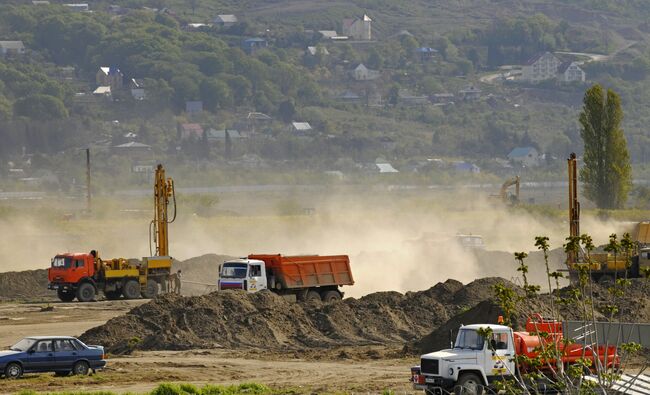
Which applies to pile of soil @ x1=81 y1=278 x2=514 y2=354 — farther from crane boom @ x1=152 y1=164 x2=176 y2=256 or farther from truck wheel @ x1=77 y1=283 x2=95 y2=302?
crane boom @ x1=152 y1=164 x2=176 y2=256

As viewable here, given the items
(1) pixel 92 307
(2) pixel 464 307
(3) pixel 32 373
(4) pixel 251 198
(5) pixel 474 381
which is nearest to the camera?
(5) pixel 474 381

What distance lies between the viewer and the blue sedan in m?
37.8

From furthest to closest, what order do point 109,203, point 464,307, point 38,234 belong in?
point 109,203
point 38,234
point 464,307

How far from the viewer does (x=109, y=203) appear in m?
134

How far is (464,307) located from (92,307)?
18.3 metres

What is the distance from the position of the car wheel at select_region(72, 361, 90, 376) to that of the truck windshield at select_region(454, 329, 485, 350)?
1083cm

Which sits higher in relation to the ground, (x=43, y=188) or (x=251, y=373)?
(x=43, y=188)

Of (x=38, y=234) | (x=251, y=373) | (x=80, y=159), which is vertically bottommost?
(x=251, y=373)

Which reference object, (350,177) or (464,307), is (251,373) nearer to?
(464,307)

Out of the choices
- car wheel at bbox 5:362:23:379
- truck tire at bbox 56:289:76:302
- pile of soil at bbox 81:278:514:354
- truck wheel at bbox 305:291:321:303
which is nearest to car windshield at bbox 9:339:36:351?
car wheel at bbox 5:362:23:379

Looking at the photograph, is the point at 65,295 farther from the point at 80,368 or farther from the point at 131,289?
the point at 80,368

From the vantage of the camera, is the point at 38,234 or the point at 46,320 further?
the point at 38,234

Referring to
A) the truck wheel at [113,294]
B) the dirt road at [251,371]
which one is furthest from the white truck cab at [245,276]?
the truck wheel at [113,294]

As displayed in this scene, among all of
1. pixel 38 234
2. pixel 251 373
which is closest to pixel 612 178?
pixel 38 234
